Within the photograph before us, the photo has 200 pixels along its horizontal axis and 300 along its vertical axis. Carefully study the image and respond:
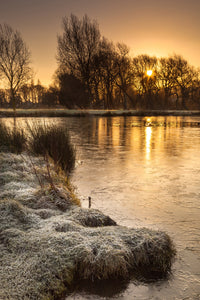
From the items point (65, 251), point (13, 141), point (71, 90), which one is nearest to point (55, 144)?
point (13, 141)

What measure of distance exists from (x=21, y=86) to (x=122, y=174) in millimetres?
30339

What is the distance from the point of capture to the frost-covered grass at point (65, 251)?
2.49 m

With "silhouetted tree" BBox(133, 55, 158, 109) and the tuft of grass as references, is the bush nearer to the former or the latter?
the tuft of grass

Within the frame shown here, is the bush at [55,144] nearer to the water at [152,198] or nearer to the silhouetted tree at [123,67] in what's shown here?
the water at [152,198]

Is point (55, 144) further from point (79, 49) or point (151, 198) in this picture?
point (79, 49)

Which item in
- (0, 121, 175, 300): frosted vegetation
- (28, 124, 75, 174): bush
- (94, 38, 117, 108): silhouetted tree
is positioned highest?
(94, 38, 117, 108): silhouetted tree

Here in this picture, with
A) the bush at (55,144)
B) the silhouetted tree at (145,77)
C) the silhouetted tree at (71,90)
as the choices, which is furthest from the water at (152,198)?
the silhouetted tree at (145,77)

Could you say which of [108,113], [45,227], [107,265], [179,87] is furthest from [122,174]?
[179,87]

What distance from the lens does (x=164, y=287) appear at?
8.49ft

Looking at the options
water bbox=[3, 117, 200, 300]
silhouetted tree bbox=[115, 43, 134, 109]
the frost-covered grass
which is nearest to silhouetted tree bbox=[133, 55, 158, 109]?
silhouetted tree bbox=[115, 43, 134, 109]

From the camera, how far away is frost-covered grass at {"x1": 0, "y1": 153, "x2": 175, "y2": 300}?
2490 mm

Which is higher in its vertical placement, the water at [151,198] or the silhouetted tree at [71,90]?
the silhouetted tree at [71,90]

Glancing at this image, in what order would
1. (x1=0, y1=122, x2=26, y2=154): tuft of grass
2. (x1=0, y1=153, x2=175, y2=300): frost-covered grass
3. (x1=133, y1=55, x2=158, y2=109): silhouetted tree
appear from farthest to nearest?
(x1=133, y1=55, x2=158, y2=109): silhouetted tree → (x1=0, y1=122, x2=26, y2=154): tuft of grass → (x1=0, y1=153, x2=175, y2=300): frost-covered grass

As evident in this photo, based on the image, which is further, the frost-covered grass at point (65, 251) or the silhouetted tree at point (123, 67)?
the silhouetted tree at point (123, 67)
